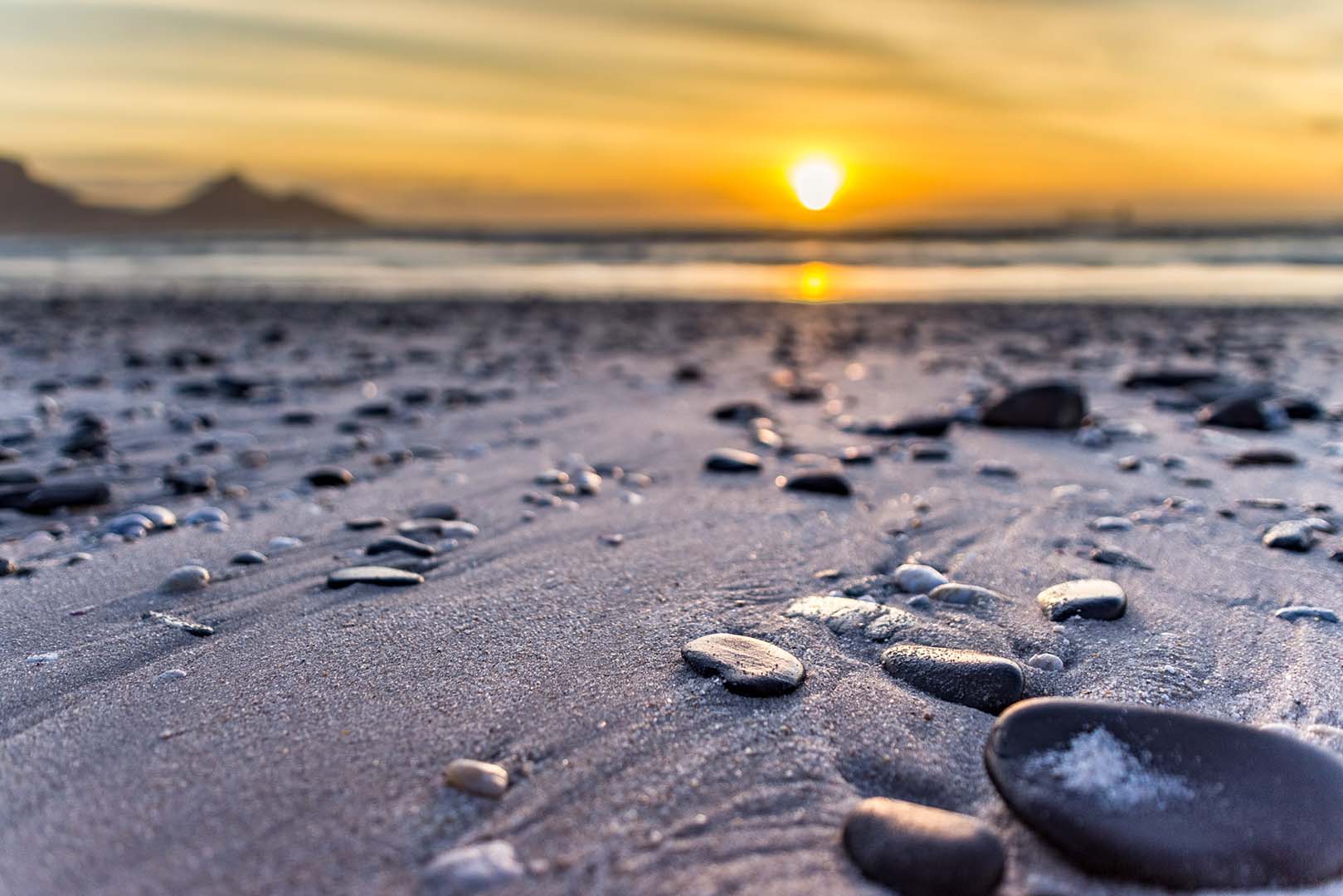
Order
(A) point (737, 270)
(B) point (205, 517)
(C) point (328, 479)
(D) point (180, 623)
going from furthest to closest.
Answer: (A) point (737, 270)
(C) point (328, 479)
(B) point (205, 517)
(D) point (180, 623)

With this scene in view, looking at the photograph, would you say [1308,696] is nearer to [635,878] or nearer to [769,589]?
[769,589]

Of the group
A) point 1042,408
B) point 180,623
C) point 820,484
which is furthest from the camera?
point 1042,408

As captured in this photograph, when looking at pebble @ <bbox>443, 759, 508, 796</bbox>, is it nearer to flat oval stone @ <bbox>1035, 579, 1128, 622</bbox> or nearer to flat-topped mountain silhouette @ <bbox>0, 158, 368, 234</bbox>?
flat oval stone @ <bbox>1035, 579, 1128, 622</bbox>

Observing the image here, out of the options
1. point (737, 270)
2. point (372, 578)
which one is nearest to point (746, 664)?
point (372, 578)

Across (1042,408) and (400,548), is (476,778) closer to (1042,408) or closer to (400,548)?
(400,548)

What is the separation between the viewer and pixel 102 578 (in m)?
2.29

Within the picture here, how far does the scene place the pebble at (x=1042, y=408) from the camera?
4234mm

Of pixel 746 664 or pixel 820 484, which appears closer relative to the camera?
pixel 746 664

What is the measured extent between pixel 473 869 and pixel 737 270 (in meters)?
20.1

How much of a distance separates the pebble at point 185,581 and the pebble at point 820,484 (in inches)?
71.8

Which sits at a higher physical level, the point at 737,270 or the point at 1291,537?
the point at 737,270

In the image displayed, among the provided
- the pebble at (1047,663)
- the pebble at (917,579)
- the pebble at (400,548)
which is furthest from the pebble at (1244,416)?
the pebble at (400,548)

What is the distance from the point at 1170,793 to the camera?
125 cm

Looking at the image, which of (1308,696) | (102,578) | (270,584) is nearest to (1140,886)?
(1308,696)
